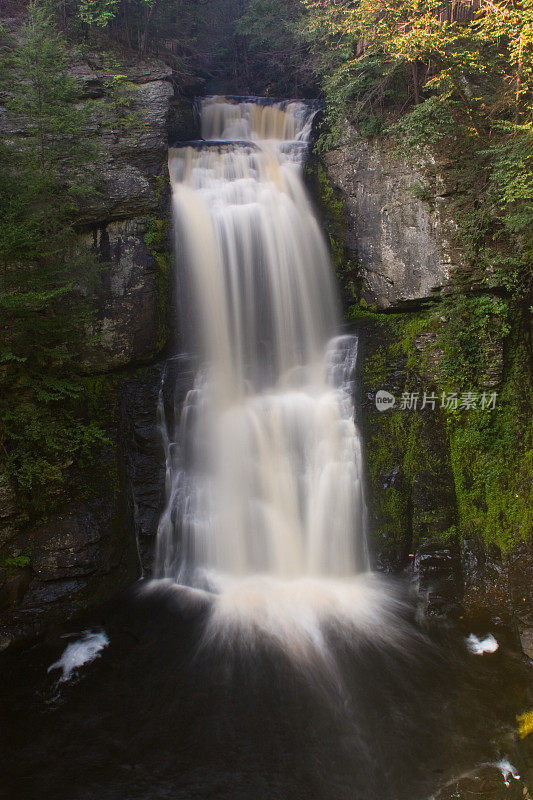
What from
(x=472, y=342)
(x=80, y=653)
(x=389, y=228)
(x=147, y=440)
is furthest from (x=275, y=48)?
(x=80, y=653)

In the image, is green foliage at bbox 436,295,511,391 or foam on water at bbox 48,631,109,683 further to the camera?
green foliage at bbox 436,295,511,391

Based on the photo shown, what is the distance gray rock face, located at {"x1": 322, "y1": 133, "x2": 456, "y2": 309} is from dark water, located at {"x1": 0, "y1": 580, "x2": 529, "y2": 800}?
5468 mm

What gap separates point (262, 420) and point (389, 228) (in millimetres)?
4253

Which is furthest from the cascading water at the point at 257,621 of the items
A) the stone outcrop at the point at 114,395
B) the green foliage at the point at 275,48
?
the green foliage at the point at 275,48

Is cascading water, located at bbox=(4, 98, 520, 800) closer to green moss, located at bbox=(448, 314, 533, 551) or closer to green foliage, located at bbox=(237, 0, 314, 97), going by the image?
green moss, located at bbox=(448, 314, 533, 551)

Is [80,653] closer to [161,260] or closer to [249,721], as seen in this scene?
[249,721]

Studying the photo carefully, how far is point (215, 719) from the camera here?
17.3 feet

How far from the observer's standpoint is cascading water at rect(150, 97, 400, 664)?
747 centimetres

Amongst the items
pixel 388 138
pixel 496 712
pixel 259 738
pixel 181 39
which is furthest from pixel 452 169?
pixel 181 39

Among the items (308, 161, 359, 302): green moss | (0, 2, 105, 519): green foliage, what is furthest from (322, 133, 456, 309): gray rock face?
(0, 2, 105, 519): green foliage

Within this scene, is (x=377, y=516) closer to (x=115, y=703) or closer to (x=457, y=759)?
(x=457, y=759)

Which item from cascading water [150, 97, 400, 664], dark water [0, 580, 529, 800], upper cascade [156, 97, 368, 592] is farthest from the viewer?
upper cascade [156, 97, 368, 592]

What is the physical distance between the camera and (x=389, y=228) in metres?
9.05

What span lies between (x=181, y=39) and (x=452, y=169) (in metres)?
10.2
